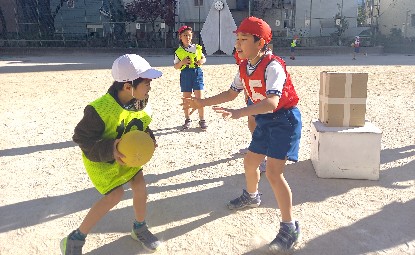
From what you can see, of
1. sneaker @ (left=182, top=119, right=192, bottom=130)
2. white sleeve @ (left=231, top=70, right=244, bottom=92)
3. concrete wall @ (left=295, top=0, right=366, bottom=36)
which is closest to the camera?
white sleeve @ (left=231, top=70, right=244, bottom=92)

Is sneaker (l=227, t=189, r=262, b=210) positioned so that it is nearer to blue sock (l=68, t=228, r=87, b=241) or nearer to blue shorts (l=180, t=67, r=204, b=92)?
blue sock (l=68, t=228, r=87, b=241)

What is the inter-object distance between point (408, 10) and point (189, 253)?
3962 centimetres

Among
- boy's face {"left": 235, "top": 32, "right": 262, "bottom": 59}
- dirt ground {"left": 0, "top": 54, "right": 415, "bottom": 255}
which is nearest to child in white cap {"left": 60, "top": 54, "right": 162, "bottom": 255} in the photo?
dirt ground {"left": 0, "top": 54, "right": 415, "bottom": 255}

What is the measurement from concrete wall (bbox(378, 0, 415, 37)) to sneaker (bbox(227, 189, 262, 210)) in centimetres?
3723

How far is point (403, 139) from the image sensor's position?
6.45 m

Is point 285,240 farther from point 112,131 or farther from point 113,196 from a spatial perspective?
point 112,131

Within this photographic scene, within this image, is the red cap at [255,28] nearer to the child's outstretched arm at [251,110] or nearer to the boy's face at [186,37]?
the child's outstretched arm at [251,110]

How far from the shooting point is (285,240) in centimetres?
323

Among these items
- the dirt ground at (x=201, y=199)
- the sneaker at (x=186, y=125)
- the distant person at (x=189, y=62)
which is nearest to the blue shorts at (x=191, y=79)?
the distant person at (x=189, y=62)

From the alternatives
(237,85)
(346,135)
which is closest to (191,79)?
(346,135)

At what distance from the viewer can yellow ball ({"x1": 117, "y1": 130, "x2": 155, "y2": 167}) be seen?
109 inches

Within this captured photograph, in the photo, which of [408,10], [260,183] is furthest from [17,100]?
[408,10]

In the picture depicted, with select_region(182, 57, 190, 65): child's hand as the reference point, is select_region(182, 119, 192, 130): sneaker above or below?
below

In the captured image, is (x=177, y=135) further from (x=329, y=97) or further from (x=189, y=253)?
(x=189, y=253)
